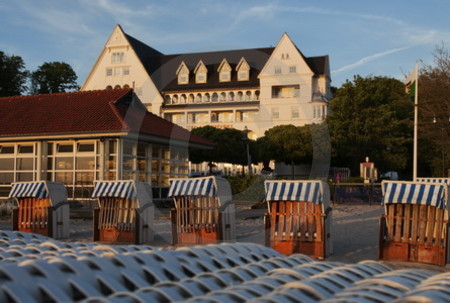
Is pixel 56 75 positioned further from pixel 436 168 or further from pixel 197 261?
pixel 197 261

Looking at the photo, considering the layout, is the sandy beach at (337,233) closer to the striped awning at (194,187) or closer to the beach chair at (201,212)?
the beach chair at (201,212)

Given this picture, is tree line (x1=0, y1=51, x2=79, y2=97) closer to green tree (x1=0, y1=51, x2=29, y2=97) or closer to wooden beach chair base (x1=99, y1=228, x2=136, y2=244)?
green tree (x1=0, y1=51, x2=29, y2=97)

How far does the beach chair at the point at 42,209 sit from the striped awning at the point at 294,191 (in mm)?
6152

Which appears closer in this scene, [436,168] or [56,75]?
[436,168]

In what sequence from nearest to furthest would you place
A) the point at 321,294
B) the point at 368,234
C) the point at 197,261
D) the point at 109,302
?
the point at 109,302
the point at 321,294
the point at 197,261
the point at 368,234

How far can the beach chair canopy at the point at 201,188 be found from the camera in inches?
468

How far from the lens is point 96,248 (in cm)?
654

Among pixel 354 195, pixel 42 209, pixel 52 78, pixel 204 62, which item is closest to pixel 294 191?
pixel 42 209

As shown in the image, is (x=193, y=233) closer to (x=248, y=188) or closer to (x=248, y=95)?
(x=248, y=188)

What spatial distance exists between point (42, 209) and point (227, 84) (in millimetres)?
45243

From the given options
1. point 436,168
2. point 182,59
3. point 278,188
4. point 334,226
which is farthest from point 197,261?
point 182,59

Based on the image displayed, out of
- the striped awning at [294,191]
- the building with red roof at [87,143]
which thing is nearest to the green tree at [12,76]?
the building with red roof at [87,143]

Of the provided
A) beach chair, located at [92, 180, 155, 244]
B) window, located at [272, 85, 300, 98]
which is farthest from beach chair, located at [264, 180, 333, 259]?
window, located at [272, 85, 300, 98]

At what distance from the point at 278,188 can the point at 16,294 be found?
754cm
